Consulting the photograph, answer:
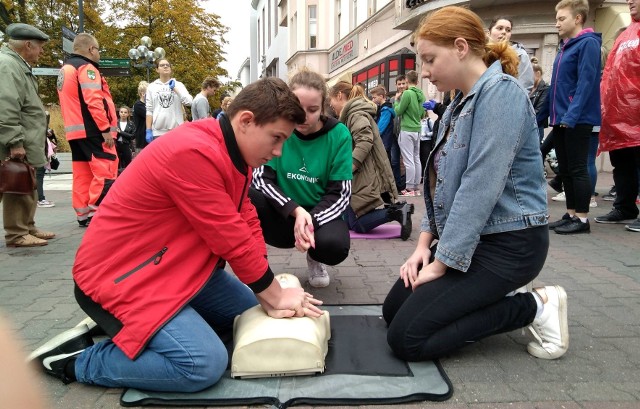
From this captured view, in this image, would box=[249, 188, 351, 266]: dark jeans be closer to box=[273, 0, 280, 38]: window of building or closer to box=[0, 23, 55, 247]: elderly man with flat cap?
box=[0, 23, 55, 247]: elderly man with flat cap

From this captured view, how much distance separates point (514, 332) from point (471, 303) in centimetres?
63

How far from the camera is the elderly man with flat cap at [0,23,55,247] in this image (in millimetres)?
4680

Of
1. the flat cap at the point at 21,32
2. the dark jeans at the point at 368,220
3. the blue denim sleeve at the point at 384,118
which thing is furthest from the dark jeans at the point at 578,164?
the flat cap at the point at 21,32

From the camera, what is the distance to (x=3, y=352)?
67cm

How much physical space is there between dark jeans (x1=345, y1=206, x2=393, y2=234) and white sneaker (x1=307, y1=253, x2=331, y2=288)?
5.69 feet

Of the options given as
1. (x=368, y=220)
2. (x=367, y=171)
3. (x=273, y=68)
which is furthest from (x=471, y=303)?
(x=273, y=68)

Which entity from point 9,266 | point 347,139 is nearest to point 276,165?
point 347,139

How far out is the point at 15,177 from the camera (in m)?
4.69

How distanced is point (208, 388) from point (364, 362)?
0.72 meters

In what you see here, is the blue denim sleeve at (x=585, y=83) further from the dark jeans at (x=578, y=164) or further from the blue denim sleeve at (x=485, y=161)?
the blue denim sleeve at (x=485, y=161)

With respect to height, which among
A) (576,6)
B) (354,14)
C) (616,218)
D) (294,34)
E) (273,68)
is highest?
(294,34)

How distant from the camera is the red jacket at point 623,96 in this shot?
513 cm

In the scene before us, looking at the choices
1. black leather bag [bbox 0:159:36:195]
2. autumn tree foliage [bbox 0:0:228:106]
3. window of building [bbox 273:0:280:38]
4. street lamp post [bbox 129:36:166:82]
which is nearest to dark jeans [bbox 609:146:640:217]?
black leather bag [bbox 0:159:36:195]

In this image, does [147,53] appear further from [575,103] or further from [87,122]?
[575,103]
